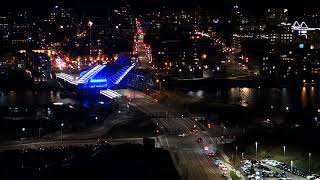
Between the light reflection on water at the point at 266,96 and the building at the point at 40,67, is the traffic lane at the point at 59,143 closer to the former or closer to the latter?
the light reflection on water at the point at 266,96

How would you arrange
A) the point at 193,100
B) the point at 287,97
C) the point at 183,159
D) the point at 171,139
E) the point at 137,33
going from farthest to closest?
the point at 137,33, the point at 287,97, the point at 193,100, the point at 171,139, the point at 183,159

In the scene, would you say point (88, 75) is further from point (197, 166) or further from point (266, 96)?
point (197, 166)

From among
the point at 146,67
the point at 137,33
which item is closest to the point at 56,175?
the point at 146,67

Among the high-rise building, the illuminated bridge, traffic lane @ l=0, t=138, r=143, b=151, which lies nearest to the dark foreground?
traffic lane @ l=0, t=138, r=143, b=151

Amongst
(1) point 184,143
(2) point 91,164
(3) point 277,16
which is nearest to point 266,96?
(1) point 184,143

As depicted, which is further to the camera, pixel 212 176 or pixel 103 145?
pixel 103 145

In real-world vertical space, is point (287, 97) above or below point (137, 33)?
below

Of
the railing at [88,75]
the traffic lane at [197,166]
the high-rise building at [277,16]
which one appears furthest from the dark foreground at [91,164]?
the high-rise building at [277,16]

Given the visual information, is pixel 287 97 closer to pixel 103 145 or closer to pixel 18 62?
pixel 103 145

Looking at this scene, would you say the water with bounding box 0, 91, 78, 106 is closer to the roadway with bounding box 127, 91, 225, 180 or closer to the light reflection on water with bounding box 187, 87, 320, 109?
the roadway with bounding box 127, 91, 225, 180
